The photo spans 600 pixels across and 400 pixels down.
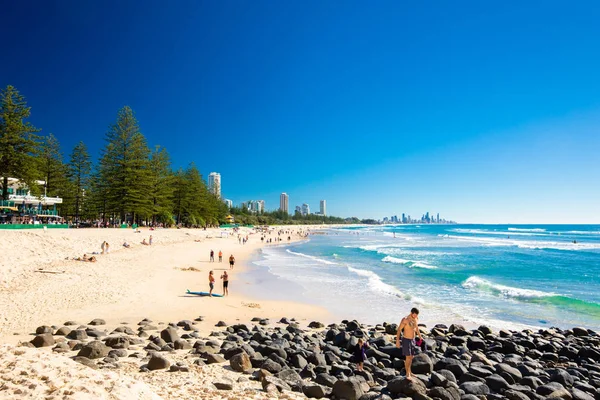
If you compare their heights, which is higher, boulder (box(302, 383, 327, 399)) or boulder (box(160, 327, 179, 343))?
boulder (box(160, 327, 179, 343))

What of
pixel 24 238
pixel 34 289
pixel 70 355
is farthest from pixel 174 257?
pixel 70 355

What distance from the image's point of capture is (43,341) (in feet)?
25.0

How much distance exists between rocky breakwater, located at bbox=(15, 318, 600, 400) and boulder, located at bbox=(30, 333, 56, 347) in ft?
0.07

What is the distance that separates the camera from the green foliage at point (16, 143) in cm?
2823

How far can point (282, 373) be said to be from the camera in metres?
6.55

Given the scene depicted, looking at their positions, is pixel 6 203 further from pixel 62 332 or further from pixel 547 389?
pixel 547 389

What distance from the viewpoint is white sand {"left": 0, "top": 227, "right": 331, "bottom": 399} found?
4984 mm

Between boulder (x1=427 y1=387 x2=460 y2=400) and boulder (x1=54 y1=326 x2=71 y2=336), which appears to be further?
boulder (x1=54 y1=326 x2=71 y2=336)

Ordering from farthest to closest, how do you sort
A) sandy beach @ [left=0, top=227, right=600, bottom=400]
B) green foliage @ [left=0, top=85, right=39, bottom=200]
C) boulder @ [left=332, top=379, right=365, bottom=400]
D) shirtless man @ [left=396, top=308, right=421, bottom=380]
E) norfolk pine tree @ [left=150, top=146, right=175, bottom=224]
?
norfolk pine tree @ [left=150, top=146, right=175, bottom=224], green foliage @ [left=0, top=85, right=39, bottom=200], shirtless man @ [left=396, top=308, right=421, bottom=380], boulder @ [left=332, top=379, right=365, bottom=400], sandy beach @ [left=0, top=227, right=600, bottom=400]

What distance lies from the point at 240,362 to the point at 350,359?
2.46 metres

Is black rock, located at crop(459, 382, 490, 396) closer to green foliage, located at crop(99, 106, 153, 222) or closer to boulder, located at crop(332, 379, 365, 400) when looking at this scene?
boulder, located at crop(332, 379, 365, 400)

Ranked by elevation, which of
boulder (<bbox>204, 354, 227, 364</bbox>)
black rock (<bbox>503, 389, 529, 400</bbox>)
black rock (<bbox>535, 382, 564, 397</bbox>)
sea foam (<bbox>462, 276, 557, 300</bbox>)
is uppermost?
boulder (<bbox>204, 354, 227, 364</bbox>)

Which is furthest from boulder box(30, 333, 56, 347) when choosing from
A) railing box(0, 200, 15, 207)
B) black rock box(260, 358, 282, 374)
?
railing box(0, 200, 15, 207)

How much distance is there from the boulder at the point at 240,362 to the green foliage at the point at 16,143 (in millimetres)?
31115
